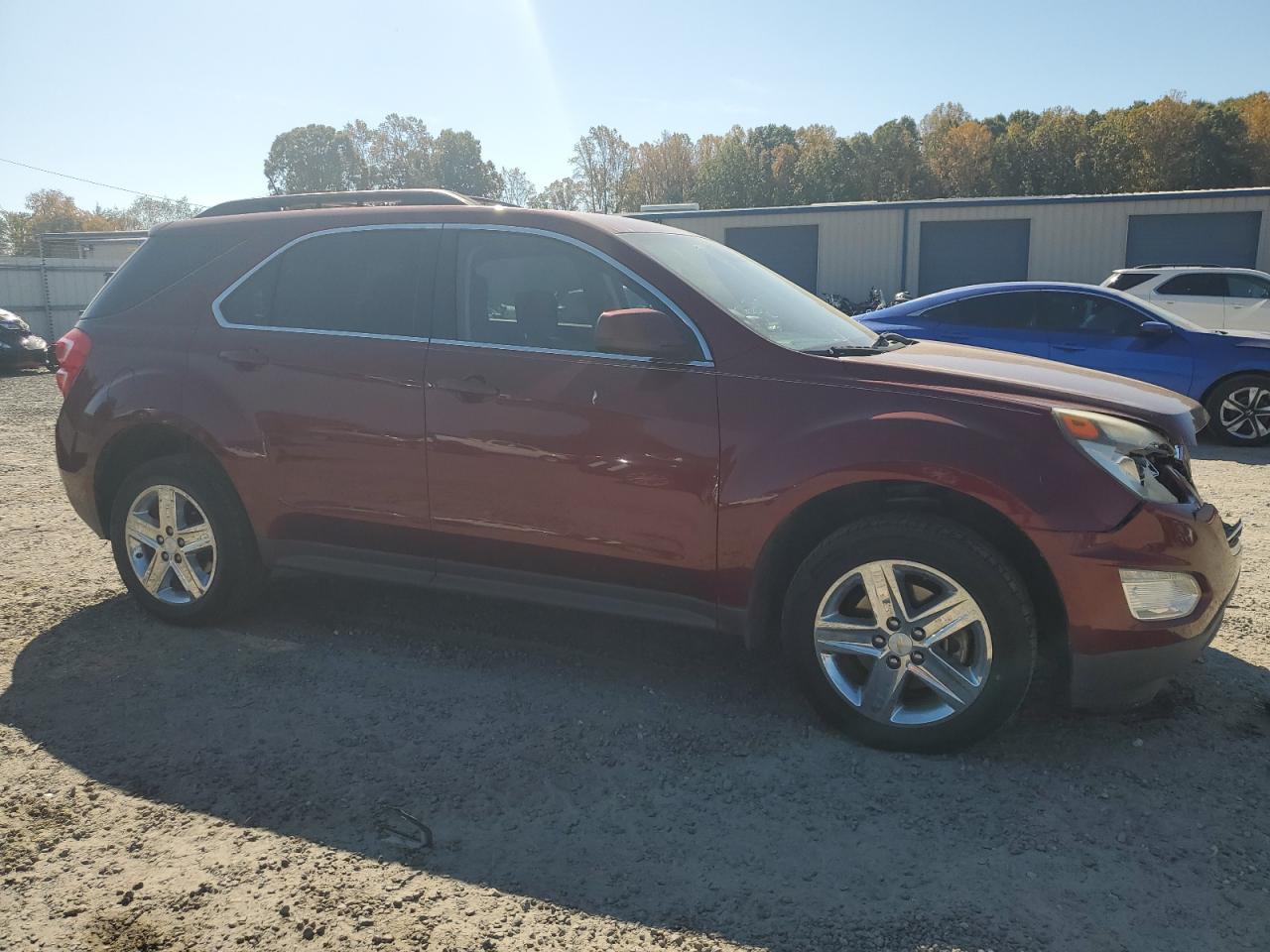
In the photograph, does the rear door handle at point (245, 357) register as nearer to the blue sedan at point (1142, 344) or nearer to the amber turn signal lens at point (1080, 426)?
the amber turn signal lens at point (1080, 426)

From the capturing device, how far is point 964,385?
3.19 m

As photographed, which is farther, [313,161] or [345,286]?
[313,161]

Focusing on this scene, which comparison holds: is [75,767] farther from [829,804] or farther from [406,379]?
[829,804]

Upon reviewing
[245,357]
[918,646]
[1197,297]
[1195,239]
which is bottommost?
[918,646]

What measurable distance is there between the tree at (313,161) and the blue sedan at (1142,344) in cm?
10259

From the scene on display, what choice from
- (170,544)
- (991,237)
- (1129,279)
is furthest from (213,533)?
(991,237)

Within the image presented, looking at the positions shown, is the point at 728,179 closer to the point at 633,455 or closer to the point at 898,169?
the point at 898,169

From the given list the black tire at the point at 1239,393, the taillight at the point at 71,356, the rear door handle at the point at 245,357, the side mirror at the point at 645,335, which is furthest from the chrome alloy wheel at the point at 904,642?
the black tire at the point at 1239,393

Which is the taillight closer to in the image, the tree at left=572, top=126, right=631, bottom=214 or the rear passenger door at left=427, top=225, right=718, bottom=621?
the rear passenger door at left=427, top=225, right=718, bottom=621

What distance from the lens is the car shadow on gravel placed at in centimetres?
249

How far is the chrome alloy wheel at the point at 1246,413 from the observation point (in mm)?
9102

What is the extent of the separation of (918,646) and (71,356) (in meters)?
3.97

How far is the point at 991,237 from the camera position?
23.4 meters

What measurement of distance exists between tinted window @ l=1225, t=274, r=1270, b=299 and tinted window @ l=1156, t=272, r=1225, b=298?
9 cm
